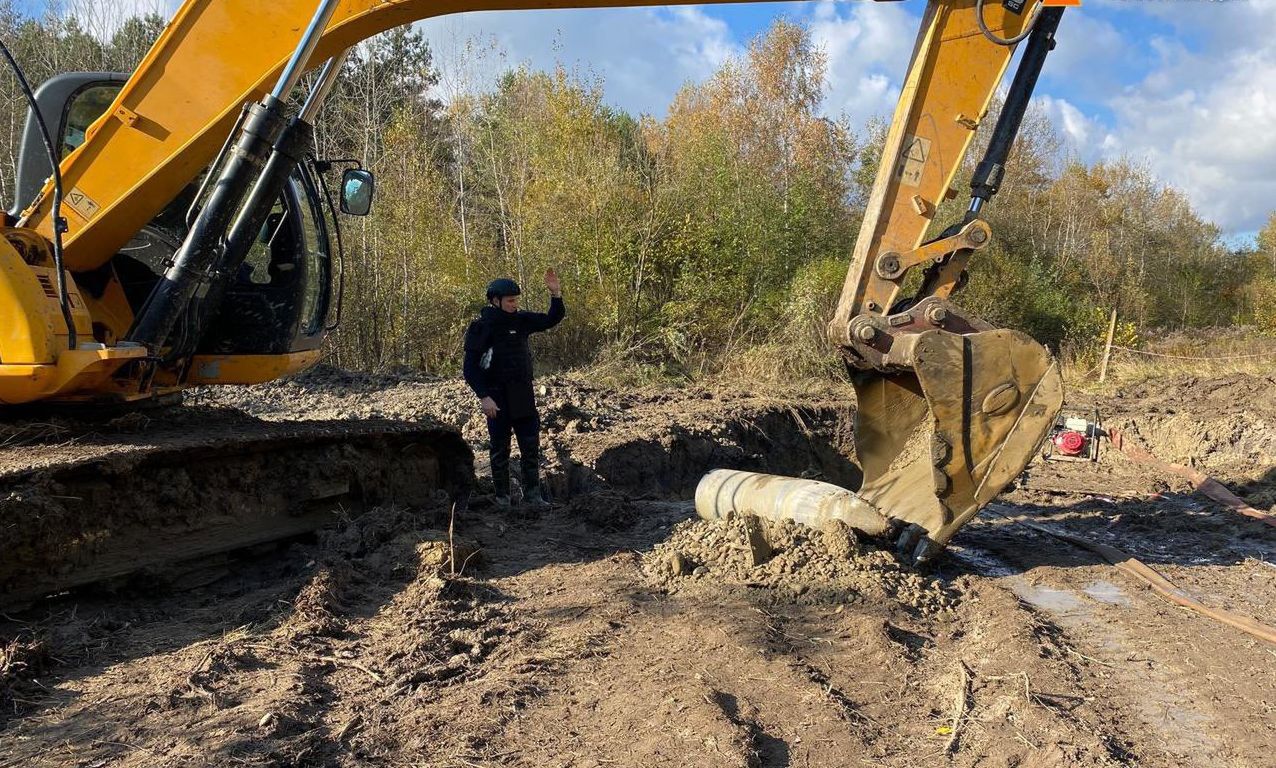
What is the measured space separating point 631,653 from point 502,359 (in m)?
3.18

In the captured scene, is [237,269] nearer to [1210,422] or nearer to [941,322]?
[941,322]

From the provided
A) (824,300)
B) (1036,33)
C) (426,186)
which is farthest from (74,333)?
(824,300)

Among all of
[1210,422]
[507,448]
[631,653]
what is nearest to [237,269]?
[507,448]

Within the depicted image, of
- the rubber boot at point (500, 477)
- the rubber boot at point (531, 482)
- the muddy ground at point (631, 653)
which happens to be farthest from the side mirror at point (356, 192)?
the rubber boot at point (531, 482)

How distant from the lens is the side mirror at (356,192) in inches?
208

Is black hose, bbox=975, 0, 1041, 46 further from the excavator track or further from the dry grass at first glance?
the dry grass

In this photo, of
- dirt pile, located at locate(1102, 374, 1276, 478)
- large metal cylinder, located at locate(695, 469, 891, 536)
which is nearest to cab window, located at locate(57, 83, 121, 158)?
large metal cylinder, located at locate(695, 469, 891, 536)

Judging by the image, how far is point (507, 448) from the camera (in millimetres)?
6871

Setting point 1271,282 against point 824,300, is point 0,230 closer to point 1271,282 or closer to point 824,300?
point 824,300

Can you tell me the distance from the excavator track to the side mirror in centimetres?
138

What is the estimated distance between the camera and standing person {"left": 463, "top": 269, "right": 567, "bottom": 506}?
6.73 meters

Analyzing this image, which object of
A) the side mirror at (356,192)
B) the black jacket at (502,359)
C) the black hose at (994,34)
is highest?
the black hose at (994,34)

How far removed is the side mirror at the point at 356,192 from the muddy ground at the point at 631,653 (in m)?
1.69

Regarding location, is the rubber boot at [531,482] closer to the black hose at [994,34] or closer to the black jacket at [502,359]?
the black jacket at [502,359]
